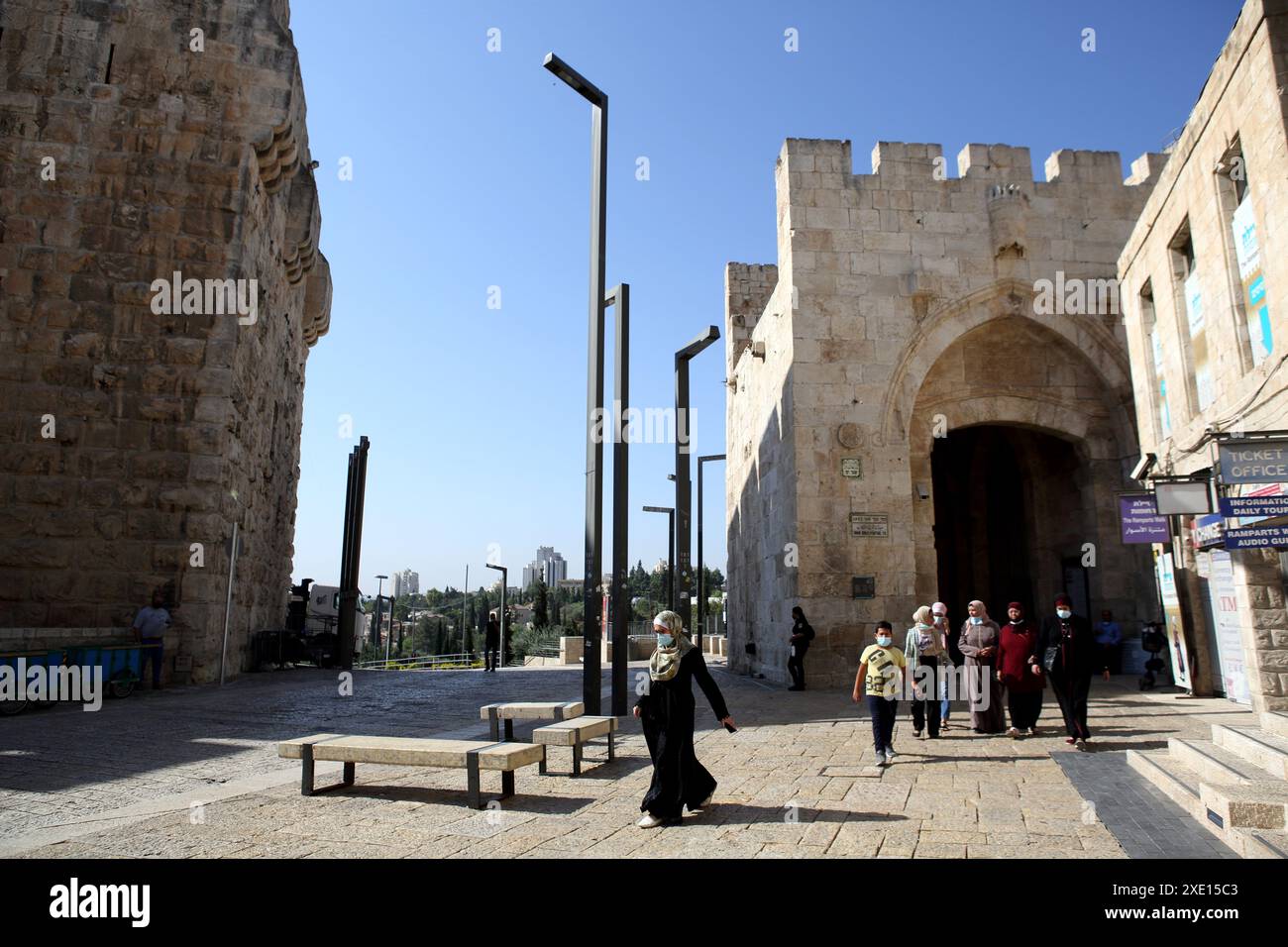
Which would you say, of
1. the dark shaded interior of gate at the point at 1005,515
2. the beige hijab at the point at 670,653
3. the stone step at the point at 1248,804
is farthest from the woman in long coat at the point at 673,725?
the dark shaded interior of gate at the point at 1005,515

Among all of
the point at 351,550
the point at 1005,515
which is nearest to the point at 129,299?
the point at 351,550

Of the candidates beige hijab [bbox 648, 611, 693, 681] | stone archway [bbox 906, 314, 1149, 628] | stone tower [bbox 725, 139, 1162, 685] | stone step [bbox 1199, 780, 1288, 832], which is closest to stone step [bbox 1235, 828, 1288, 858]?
stone step [bbox 1199, 780, 1288, 832]

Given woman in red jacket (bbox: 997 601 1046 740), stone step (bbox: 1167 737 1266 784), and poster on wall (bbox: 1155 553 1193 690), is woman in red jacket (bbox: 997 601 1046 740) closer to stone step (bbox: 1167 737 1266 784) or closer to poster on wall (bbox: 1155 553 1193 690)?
stone step (bbox: 1167 737 1266 784)

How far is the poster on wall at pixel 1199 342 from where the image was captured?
10195 mm

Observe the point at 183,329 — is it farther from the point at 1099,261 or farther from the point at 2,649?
the point at 1099,261

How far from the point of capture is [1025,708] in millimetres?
8766

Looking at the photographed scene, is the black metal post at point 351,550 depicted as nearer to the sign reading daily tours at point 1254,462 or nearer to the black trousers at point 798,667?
the black trousers at point 798,667

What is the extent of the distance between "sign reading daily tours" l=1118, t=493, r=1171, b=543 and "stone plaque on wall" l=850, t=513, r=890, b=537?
3982mm

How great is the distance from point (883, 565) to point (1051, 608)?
5313 millimetres

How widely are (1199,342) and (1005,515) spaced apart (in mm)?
12784

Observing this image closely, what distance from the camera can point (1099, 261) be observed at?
52.0 feet

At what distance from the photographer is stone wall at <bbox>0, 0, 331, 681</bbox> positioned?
1255 cm

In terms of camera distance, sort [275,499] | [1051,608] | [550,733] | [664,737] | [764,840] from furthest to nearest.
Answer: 1. [275,499]
2. [1051,608]
3. [550,733]
4. [664,737]
5. [764,840]

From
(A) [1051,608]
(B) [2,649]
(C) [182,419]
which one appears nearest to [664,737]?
(B) [2,649]
